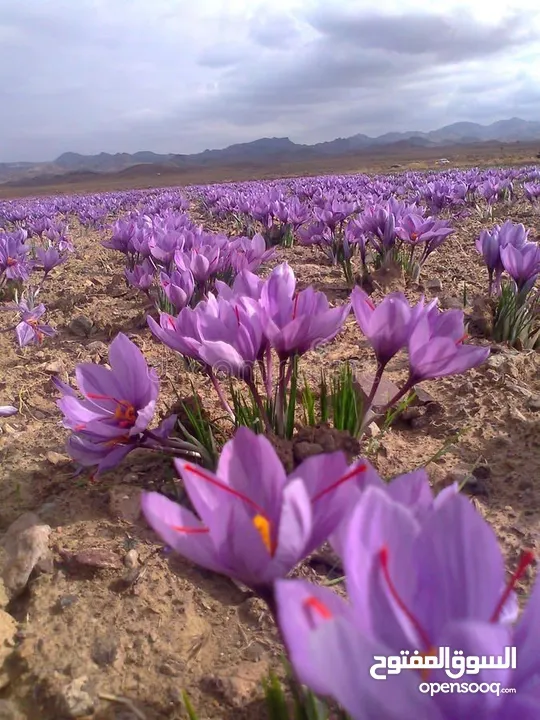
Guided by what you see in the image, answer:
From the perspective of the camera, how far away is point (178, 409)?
6.41ft

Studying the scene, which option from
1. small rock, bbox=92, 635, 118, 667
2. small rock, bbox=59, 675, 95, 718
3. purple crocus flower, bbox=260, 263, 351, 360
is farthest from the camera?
purple crocus flower, bbox=260, 263, 351, 360

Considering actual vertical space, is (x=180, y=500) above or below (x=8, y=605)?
above

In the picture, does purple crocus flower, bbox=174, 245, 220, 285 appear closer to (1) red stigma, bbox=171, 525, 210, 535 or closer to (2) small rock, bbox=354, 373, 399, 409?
(2) small rock, bbox=354, 373, 399, 409

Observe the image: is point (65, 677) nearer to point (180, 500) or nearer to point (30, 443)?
point (180, 500)

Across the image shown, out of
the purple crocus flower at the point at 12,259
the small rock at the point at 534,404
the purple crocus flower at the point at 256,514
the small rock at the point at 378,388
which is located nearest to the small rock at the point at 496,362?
the small rock at the point at 534,404

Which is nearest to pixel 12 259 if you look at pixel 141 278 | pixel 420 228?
pixel 141 278

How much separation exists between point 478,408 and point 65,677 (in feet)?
5.31

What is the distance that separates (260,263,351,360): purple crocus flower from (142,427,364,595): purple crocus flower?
1.87 ft

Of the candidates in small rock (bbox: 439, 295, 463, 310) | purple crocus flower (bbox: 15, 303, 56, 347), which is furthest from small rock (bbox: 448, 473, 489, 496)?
purple crocus flower (bbox: 15, 303, 56, 347)

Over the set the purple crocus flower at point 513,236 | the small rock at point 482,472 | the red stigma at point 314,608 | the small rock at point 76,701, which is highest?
the purple crocus flower at point 513,236

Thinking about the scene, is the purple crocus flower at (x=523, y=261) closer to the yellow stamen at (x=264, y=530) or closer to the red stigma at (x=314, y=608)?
the yellow stamen at (x=264, y=530)

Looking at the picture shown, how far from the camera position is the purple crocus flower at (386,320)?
125 centimetres

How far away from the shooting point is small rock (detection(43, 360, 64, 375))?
111 inches

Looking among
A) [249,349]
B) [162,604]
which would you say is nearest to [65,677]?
[162,604]
